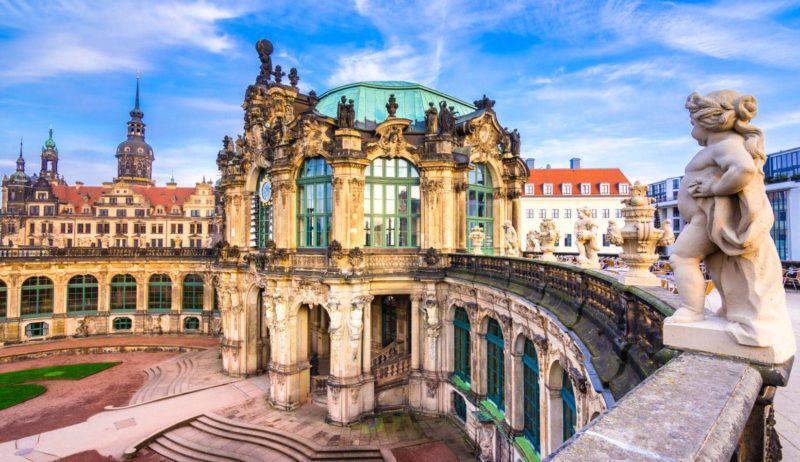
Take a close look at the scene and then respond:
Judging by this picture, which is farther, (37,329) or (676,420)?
(37,329)

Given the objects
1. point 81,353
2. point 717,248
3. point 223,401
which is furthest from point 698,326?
point 81,353

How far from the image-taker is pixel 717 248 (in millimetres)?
4070

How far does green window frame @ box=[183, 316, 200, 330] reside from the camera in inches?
1560

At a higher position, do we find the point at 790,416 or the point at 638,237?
the point at 638,237

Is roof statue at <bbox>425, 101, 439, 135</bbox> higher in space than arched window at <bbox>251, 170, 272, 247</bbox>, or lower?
higher

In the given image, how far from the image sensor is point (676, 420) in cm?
257

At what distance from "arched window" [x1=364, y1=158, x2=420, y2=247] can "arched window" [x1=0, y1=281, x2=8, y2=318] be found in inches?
1437

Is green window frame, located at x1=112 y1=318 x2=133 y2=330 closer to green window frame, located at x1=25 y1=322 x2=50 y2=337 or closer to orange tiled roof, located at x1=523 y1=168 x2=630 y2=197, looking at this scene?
green window frame, located at x1=25 y1=322 x2=50 y2=337

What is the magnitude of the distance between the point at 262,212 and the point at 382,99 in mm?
10076

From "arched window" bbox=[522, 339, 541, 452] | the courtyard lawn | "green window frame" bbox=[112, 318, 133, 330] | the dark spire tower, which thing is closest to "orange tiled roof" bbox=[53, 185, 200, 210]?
the dark spire tower

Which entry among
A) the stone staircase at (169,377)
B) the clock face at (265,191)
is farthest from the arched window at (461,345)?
the stone staircase at (169,377)

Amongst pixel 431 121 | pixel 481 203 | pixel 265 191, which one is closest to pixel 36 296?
pixel 265 191

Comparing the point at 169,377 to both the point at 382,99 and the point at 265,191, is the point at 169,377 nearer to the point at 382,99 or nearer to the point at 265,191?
the point at 265,191

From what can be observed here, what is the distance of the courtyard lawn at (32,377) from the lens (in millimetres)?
24547
